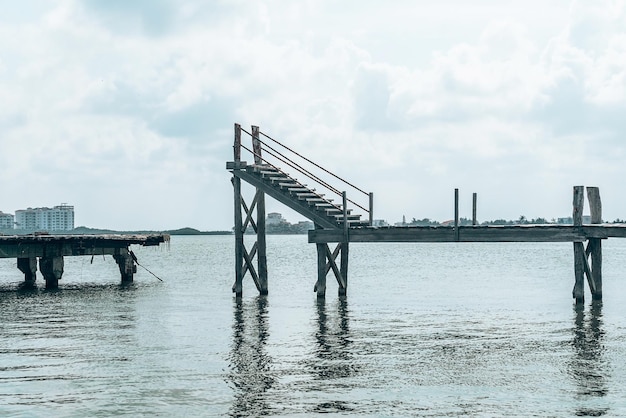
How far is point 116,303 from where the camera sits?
40.0 metres

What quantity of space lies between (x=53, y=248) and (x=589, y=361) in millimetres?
32319

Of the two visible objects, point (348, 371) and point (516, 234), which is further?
point (516, 234)

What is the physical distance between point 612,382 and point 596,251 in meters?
16.1

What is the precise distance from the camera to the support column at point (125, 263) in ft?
173

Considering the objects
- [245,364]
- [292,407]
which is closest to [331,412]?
[292,407]

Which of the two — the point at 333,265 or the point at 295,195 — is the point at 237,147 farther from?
the point at 333,265


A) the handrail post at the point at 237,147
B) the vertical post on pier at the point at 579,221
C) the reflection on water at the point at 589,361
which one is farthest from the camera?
the handrail post at the point at 237,147

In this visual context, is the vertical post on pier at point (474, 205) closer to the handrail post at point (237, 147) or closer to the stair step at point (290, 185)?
the stair step at point (290, 185)

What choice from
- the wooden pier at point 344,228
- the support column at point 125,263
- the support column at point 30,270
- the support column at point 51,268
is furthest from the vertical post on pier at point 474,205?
the support column at point 30,270

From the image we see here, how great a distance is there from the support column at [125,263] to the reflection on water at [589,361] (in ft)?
91.3

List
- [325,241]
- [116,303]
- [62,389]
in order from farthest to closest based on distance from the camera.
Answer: [116,303] → [325,241] → [62,389]

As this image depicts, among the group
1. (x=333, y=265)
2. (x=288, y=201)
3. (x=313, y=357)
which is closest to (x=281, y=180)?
(x=288, y=201)

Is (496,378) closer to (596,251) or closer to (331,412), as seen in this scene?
(331,412)

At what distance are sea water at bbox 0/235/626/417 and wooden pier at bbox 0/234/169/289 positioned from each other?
692 cm
